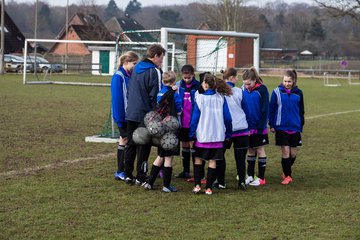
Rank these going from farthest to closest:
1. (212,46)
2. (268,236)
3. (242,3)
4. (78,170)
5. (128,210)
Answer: (242,3)
(212,46)
(78,170)
(128,210)
(268,236)

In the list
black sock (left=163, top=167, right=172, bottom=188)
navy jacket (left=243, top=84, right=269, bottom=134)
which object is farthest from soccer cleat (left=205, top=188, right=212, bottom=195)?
navy jacket (left=243, top=84, right=269, bottom=134)

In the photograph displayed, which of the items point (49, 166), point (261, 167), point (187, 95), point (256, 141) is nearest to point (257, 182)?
point (261, 167)

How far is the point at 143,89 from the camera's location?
8078mm

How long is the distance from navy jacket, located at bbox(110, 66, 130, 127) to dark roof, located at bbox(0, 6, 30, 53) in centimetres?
6254

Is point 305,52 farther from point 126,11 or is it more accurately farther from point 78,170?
point 78,170

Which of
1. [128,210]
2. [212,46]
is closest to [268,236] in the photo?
[128,210]

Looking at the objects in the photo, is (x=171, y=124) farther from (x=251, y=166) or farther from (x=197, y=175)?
(x=251, y=166)

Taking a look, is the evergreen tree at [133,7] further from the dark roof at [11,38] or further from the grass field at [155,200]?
the grass field at [155,200]

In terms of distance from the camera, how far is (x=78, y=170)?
363 inches

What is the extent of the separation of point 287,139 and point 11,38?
64466 mm

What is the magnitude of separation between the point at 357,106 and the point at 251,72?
16.1 metres

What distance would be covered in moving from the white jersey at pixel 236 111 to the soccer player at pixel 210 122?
0.83 feet

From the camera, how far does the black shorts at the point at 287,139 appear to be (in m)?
8.70

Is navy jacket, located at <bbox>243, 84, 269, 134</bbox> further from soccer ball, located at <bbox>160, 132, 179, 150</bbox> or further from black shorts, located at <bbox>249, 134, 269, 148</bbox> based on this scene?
soccer ball, located at <bbox>160, 132, 179, 150</bbox>
